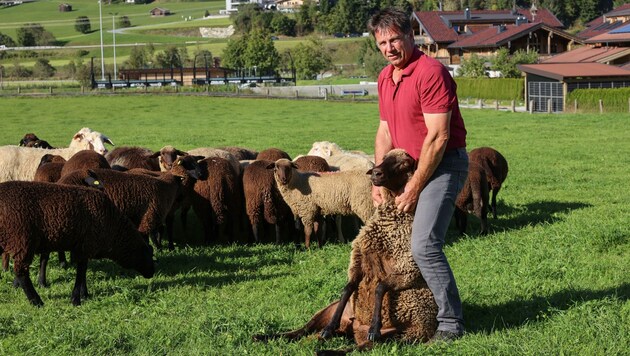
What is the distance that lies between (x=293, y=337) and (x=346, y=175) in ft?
20.2

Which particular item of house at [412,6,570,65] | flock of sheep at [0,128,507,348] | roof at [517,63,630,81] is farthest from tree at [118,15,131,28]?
flock of sheep at [0,128,507,348]

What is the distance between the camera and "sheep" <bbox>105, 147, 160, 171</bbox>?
14961 mm

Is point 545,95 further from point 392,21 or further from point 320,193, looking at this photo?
point 392,21

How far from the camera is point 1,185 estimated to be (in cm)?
884

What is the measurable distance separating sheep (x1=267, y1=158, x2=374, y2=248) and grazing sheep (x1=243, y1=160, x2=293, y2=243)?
14.8 inches

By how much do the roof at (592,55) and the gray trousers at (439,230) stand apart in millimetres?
58140

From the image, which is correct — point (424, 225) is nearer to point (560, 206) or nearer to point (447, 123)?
point (447, 123)

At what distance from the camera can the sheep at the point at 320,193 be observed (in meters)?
12.4

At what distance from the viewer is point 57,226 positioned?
28.8 ft

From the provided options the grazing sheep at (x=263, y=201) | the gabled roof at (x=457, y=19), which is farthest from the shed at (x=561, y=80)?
the grazing sheep at (x=263, y=201)

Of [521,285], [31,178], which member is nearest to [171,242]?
[31,178]

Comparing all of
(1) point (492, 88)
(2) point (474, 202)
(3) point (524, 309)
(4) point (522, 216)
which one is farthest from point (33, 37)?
(3) point (524, 309)

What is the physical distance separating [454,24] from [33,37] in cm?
9849

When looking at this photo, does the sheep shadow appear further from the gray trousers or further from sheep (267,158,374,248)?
the gray trousers
